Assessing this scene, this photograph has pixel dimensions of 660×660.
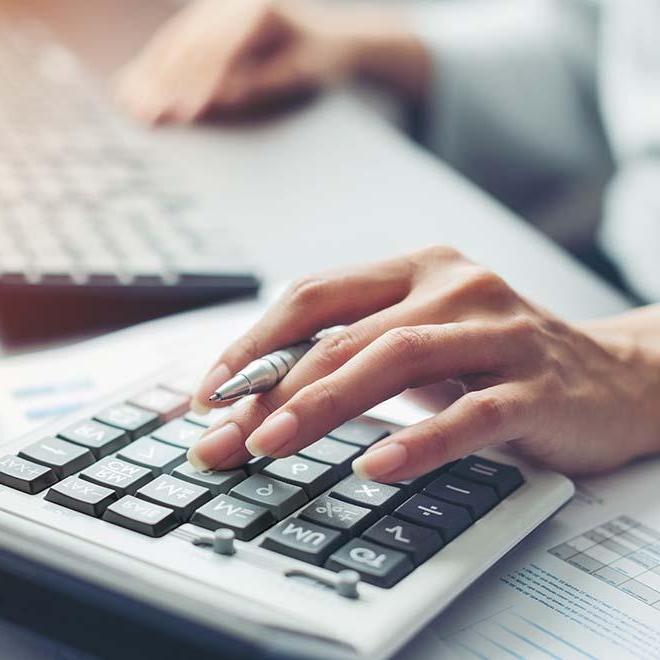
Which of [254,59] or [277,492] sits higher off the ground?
[254,59]

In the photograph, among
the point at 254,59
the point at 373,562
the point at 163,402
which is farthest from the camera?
the point at 254,59

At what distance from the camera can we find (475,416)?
41 centimetres

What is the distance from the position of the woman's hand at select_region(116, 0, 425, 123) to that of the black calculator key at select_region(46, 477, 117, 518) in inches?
24.0

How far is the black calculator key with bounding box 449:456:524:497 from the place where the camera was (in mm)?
405

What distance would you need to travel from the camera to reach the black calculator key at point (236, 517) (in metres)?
0.36

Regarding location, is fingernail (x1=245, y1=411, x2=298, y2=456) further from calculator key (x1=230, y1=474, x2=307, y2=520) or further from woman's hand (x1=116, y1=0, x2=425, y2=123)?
woman's hand (x1=116, y1=0, x2=425, y2=123)

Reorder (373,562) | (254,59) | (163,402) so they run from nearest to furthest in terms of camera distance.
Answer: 1. (373,562)
2. (163,402)
3. (254,59)

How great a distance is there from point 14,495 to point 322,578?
13 cm

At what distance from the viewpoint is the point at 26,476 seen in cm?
39

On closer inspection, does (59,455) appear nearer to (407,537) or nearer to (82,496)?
(82,496)

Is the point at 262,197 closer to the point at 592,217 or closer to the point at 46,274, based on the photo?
the point at 46,274

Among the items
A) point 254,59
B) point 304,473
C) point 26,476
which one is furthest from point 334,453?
point 254,59

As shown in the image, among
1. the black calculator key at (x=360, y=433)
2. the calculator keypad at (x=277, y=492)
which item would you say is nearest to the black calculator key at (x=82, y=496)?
the calculator keypad at (x=277, y=492)

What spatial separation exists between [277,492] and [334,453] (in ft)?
0.13
